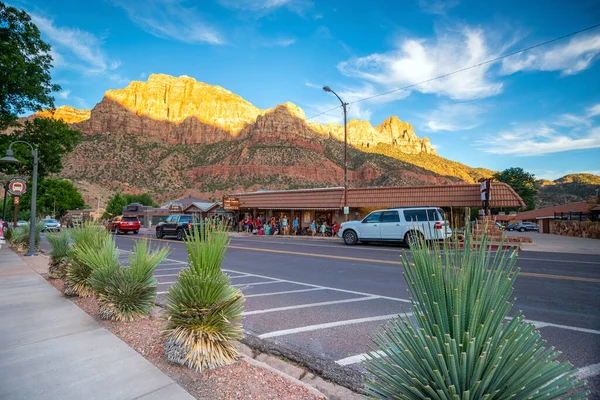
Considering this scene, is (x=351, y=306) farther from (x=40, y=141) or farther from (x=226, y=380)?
(x=40, y=141)

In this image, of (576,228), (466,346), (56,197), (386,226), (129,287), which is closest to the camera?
(466,346)

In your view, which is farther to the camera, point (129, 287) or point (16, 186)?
point (16, 186)

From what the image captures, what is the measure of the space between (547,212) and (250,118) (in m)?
112

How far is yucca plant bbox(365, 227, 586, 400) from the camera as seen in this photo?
170 cm

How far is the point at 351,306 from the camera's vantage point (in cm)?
616

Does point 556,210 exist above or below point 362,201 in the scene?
below

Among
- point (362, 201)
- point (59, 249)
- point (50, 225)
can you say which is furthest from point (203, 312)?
point (50, 225)

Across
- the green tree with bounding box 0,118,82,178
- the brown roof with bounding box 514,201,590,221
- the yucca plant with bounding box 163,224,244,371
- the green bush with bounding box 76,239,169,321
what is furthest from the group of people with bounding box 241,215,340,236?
the brown roof with bounding box 514,201,590,221

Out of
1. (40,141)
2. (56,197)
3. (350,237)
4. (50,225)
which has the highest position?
(56,197)

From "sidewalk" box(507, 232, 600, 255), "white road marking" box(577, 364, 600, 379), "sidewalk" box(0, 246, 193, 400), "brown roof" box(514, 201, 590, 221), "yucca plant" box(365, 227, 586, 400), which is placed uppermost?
"brown roof" box(514, 201, 590, 221)

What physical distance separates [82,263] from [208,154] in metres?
97.3

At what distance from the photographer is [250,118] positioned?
141750 mm

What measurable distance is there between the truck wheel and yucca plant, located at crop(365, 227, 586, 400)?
57.1ft

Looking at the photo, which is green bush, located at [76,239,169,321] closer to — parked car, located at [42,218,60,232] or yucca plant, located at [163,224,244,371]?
yucca plant, located at [163,224,244,371]
